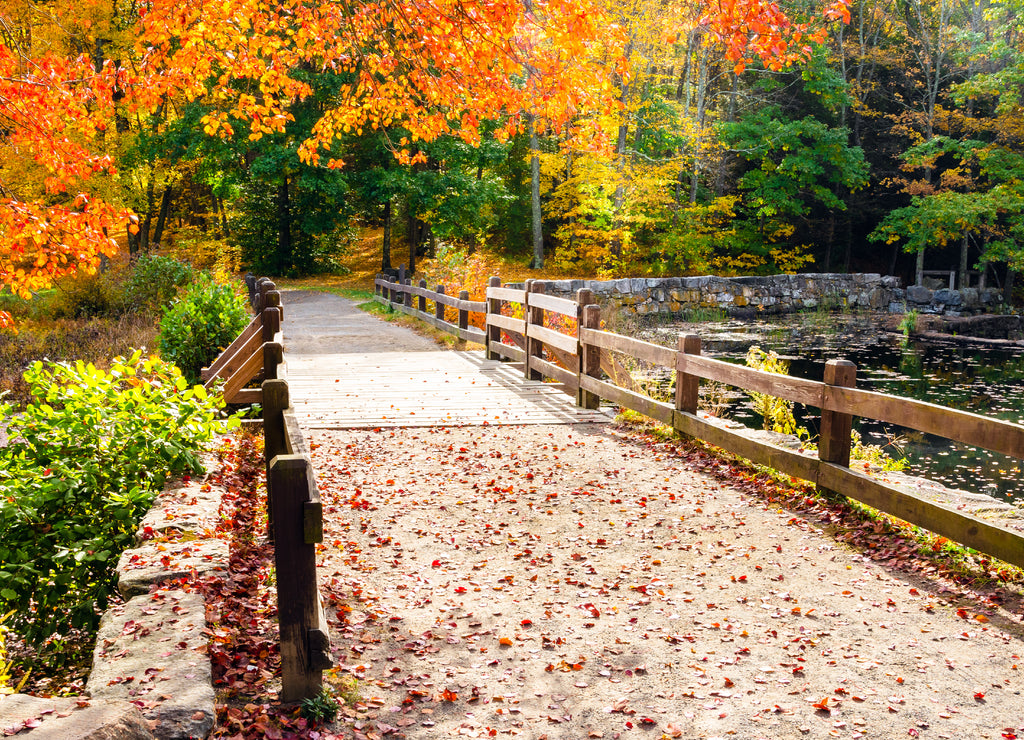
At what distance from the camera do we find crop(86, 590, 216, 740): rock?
253 centimetres

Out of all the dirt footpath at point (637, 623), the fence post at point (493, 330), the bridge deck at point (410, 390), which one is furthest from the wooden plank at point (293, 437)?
the fence post at point (493, 330)

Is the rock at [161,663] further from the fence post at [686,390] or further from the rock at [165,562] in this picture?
the fence post at [686,390]

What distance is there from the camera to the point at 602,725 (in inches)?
137

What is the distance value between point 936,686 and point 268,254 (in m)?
33.8

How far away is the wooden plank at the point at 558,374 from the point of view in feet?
33.6

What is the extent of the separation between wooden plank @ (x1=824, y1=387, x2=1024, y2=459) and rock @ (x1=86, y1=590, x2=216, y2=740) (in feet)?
12.9

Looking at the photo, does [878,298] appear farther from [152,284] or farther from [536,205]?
[152,284]

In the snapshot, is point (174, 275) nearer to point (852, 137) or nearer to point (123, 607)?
point (123, 607)

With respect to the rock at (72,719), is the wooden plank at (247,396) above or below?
below

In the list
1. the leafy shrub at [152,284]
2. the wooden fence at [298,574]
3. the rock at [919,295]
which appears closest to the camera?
the wooden fence at [298,574]

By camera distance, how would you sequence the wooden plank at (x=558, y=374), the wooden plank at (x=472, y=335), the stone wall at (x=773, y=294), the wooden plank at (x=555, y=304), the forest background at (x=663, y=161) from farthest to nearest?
the stone wall at (x=773, y=294) < the forest background at (x=663, y=161) < the wooden plank at (x=472, y=335) < the wooden plank at (x=558, y=374) < the wooden plank at (x=555, y=304)

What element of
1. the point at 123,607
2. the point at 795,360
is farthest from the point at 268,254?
the point at 123,607

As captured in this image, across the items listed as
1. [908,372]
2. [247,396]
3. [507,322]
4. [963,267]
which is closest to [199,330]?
[247,396]

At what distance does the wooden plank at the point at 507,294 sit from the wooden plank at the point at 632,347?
237 cm
